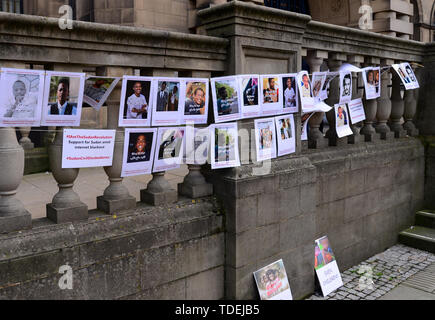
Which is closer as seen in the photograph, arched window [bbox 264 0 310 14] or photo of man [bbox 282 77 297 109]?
photo of man [bbox 282 77 297 109]

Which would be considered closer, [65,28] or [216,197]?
[65,28]


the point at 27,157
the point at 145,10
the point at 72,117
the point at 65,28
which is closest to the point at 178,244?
the point at 72,117

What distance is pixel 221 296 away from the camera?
13.1 ft

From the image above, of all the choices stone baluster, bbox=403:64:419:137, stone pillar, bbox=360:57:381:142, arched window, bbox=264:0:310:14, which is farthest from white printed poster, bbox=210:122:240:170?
arched window, bbox=264:0:310:14

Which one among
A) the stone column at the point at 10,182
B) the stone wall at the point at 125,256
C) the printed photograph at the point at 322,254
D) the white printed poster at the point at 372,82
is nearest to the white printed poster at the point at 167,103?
the stone wall at the point at 125,256

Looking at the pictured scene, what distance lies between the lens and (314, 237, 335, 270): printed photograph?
4873 millimetres

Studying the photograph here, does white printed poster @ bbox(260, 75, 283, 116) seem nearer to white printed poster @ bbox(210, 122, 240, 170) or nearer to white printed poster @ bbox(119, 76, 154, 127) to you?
white printed poster @ bbox(210, 122, 240, 170)

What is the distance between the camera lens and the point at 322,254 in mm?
4980

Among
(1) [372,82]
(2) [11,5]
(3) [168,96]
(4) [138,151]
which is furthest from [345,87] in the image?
(2) [11,5]

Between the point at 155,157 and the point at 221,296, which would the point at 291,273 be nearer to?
the point at 221,296

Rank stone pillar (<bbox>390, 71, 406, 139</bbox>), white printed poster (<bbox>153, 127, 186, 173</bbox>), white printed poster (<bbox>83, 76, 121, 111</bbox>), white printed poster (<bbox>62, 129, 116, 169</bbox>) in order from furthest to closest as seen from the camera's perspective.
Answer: stone pillar (<bbox>390, 71, 406, 139</bbox>)
white printed poster (<bbox>153, 127, 186, 173</bbox>)
white printed poster (<bbox>83, 76, 121, 111</bbox>)
white printed poster (<bbox>62, 129, 116, 169</bbox>)

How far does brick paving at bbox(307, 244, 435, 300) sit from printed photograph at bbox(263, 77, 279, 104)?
7.59 feet

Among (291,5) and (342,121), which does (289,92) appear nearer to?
(342,121)

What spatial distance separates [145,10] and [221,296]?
6968 millimetres
